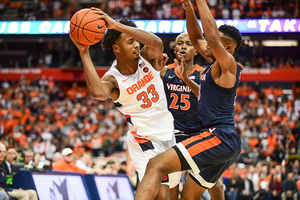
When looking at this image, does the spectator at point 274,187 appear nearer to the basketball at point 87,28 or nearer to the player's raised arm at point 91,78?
the player's raised arm at point 91,78

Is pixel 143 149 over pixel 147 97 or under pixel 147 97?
under

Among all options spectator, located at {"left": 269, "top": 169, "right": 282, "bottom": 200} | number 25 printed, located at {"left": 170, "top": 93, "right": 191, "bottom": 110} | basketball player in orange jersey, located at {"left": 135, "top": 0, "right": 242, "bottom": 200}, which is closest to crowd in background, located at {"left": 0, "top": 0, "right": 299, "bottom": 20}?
spectator, located at {"left": 269, "top": 169, "right": 282, "bottom": 200}

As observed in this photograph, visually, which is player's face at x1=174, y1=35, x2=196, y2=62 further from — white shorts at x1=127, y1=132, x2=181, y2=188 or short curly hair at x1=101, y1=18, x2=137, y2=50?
white shorts at x1=127, y1=132, x2=181, y2=188

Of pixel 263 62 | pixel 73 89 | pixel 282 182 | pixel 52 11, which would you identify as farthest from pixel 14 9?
pixel 282 182

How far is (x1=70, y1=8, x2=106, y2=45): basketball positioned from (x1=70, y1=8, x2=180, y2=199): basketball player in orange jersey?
45 centimetres

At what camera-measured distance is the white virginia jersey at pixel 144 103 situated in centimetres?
475

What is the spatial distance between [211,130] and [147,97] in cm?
81

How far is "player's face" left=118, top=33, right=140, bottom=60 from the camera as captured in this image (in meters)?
4.75

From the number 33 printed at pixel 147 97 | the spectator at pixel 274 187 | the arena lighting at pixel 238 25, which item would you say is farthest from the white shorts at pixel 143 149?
the arena lighting at pixel 238 25

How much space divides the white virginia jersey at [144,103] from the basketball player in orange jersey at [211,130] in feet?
1.51

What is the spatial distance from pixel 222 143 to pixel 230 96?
1.63 feet

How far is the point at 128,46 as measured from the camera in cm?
476

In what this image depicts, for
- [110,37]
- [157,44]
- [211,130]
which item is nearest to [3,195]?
[110,37]

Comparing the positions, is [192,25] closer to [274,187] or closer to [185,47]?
[185,47]
